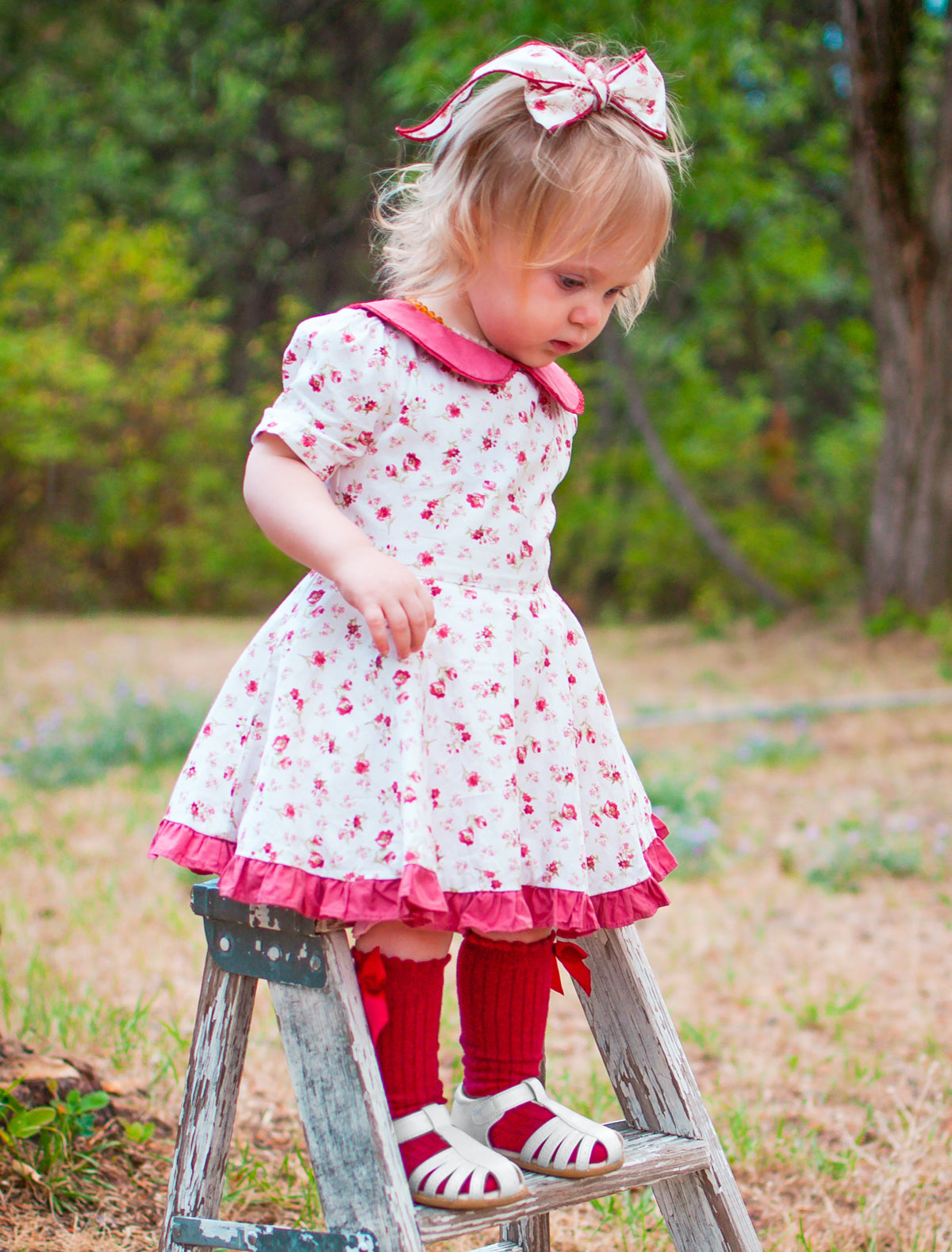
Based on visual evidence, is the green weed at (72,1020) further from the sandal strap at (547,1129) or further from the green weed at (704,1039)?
the green weed at (704,1039)

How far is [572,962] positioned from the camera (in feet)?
4.91

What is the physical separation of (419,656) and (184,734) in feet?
13.5

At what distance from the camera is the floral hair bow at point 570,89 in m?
1.38

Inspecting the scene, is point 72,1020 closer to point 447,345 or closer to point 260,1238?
point 260,1238

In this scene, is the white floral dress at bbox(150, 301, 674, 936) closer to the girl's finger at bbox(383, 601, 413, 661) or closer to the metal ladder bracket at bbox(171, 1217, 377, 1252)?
the girl's finger at bbox(383, 601, 413, 661)

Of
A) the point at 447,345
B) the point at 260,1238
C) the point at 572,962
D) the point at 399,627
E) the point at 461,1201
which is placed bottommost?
the point at 260,1238

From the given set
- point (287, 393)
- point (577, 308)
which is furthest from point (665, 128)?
point (287, 393)

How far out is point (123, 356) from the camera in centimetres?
1222

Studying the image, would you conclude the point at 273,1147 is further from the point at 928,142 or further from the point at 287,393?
the point at 928,142

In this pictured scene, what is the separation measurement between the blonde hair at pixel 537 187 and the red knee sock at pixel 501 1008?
80 cm

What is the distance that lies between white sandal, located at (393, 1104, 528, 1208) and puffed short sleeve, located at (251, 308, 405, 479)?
0.73m

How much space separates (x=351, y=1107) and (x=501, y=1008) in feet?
0.84

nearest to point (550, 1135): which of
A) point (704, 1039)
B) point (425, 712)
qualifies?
point (425, 712)

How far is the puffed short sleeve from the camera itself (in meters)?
1.35
